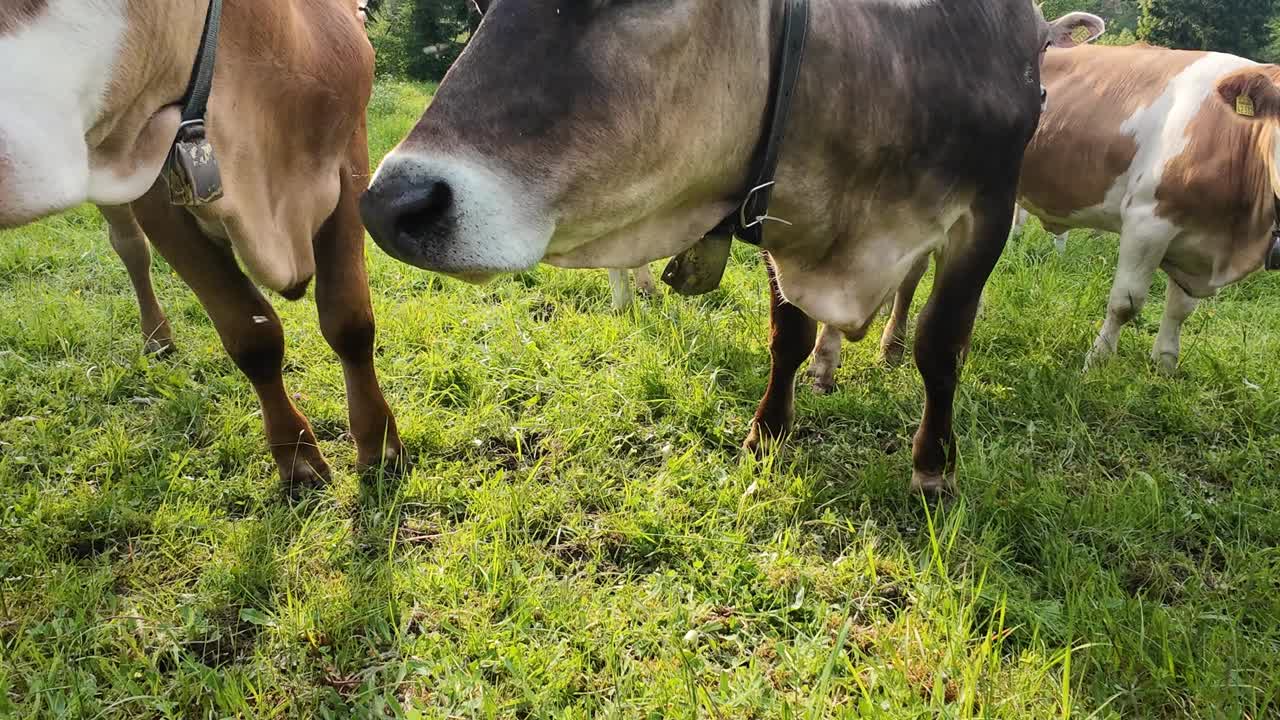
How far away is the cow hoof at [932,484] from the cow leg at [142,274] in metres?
3.11

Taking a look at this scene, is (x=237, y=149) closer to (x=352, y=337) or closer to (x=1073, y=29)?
(x=352, y=337)

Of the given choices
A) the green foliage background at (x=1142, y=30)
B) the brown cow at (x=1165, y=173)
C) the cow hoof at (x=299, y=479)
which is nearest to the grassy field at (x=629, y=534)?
the cow hoof at (x=299, y=479)

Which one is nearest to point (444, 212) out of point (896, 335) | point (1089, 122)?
point (896, 335)

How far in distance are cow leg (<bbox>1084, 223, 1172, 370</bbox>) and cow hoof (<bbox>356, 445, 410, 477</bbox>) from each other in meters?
2.91

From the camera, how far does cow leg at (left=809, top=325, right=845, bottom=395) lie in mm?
3166

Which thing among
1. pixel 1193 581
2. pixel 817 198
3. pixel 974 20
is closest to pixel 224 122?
pixel 817 198

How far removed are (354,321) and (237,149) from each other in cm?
73

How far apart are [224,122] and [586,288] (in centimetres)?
242

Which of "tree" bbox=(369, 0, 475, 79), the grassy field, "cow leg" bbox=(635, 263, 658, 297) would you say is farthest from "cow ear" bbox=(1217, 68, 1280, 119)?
"tree" bbox=(369, 0, 475, 79)

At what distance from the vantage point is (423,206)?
46.0 inches

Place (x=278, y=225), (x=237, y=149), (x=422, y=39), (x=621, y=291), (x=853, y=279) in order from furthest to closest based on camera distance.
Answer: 1. (x=422, y=39)
2. (x=621, y=291)
3. (x=853, y=279)
4. (x=278, y=225)
5. (x=237, y=149)

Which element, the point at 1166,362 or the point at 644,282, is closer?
the point at 1166,362

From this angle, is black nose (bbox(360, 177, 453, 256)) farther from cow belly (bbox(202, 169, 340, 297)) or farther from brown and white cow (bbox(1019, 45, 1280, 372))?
brown and white cow (bbox(1019, 45, 1280, 372))

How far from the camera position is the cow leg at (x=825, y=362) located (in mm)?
3166
